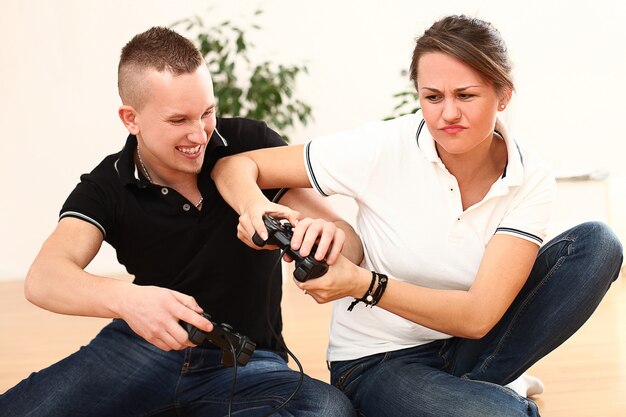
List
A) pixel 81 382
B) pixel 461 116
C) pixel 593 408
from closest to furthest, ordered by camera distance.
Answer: pixel 461 116 → pixel 81 382 → pixel 593 408

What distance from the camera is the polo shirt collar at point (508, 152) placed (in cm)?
176

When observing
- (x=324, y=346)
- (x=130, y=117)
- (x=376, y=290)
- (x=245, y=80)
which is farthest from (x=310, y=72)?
(x=376, y=290)

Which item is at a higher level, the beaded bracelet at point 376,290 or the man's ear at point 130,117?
the man's ear at point 130,117

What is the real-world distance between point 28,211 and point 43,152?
37cm

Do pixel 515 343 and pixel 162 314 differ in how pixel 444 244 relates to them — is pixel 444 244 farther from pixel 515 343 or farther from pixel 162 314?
pixel 162 314

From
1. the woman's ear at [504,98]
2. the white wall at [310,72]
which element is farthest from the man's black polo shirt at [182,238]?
the white wall at [310,72]

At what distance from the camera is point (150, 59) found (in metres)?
1.89

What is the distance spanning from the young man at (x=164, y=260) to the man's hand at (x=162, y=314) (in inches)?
6.0

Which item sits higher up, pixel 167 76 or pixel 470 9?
pixel 470 9

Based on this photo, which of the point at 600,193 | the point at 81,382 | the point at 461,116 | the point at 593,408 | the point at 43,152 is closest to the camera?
the point at 461,116

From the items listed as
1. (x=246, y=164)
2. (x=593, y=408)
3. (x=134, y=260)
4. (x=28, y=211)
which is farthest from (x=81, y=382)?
(x=28, y=211)

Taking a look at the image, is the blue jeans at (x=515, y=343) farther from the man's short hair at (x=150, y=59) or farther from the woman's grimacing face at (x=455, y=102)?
the man's short hair at (x=150, y=59)

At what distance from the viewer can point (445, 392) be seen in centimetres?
172

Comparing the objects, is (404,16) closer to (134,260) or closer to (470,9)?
(470,9)
